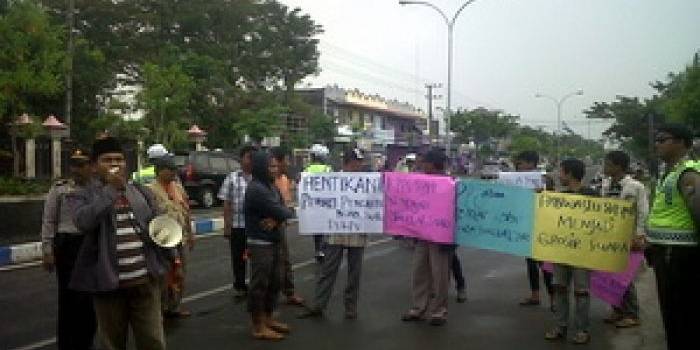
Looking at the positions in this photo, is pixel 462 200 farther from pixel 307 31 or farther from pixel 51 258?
pixel 307 31

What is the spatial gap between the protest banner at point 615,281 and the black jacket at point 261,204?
3.23 metres

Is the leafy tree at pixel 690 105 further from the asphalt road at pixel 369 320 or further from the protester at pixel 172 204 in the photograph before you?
the protester at pixel 172 204

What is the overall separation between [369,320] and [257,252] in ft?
5.18

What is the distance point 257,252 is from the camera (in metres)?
6.87

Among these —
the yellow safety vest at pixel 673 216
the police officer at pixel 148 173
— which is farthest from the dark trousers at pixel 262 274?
the police officer at pixel 148 173

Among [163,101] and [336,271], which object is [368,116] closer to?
[163,101]

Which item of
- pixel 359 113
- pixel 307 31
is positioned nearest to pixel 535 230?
pixel 307 31

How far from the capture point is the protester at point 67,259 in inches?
227

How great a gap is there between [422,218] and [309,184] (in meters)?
1.38

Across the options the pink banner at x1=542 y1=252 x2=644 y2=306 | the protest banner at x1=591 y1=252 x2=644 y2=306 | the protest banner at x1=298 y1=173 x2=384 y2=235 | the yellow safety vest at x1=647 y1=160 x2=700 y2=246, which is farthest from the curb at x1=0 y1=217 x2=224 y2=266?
the yellow safety vest at x1=647 y1=160 x2=700 y2=246

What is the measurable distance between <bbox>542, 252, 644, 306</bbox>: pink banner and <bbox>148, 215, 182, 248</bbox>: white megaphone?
162 inches

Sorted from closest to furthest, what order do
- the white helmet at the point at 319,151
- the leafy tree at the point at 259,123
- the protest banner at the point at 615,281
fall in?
1. the protest banner at the point at 615,281
2. the white helmet at the point at 319,151
3. the leafy tree at the point at 259,123

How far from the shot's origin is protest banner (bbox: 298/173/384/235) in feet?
26.3

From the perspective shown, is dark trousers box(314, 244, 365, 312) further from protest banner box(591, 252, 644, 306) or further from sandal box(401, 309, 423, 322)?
protest banner box(591, 252, 644, 306)
